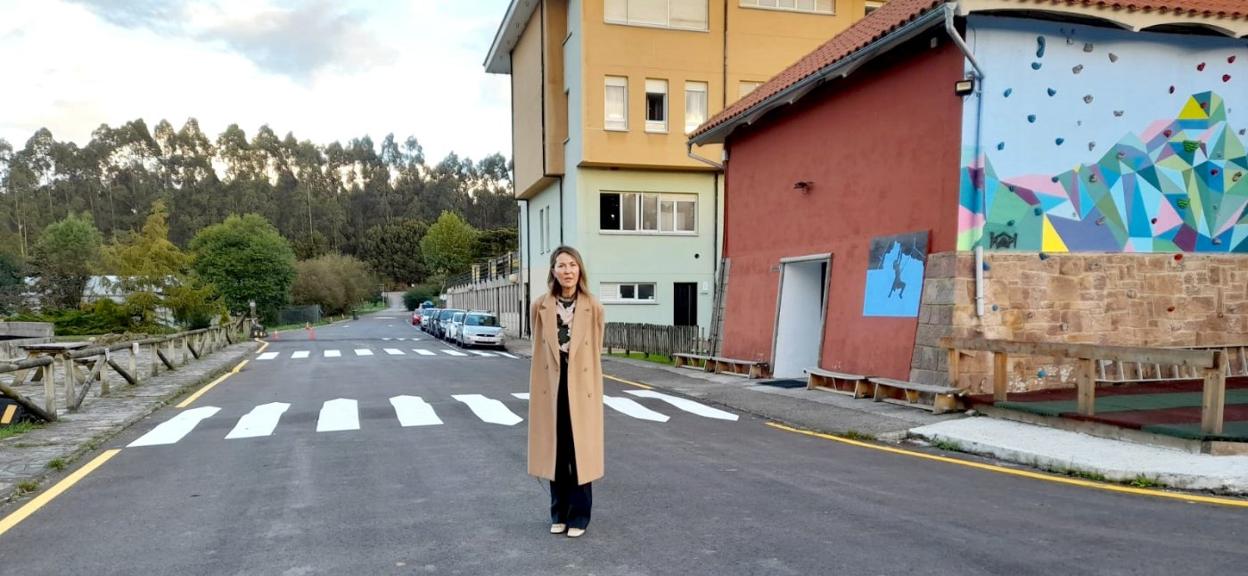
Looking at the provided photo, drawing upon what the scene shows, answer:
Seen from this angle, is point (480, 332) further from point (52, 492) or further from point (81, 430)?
point (52, 492)

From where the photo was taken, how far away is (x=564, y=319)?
5.20 m

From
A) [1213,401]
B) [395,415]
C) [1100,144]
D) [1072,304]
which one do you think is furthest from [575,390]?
[1100,144]

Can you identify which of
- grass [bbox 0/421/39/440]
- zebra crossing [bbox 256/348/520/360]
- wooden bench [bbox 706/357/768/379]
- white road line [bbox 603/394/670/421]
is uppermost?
wooden bench [bbox 706/357/768/379]

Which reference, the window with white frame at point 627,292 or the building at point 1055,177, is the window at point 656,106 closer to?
the window with white frame at point 627,292

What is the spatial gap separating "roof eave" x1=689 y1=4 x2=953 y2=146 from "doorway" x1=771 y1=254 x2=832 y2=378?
317cm

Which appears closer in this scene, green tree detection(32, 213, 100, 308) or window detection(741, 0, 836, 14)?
window detection(741, 0, 836, 14)

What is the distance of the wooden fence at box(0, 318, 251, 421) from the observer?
1024 cm

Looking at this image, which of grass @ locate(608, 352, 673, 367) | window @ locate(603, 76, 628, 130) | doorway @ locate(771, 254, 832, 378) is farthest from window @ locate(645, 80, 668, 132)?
doorway @ locate(771, 254, 832, 378)

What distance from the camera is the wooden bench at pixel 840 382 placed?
40.4 ft

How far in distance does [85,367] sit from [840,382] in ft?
51.6

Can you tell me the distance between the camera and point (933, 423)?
9.67 meters

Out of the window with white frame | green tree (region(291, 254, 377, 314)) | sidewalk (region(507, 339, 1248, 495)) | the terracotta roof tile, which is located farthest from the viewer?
green tree (region(291, 254, 377, 314))

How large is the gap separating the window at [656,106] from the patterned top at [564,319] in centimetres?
2435

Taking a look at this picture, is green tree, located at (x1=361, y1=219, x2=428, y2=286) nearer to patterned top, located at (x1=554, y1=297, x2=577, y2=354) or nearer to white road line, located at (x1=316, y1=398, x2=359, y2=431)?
white road line, located at (x1=316, y1=398, x2=359, y2=431)
